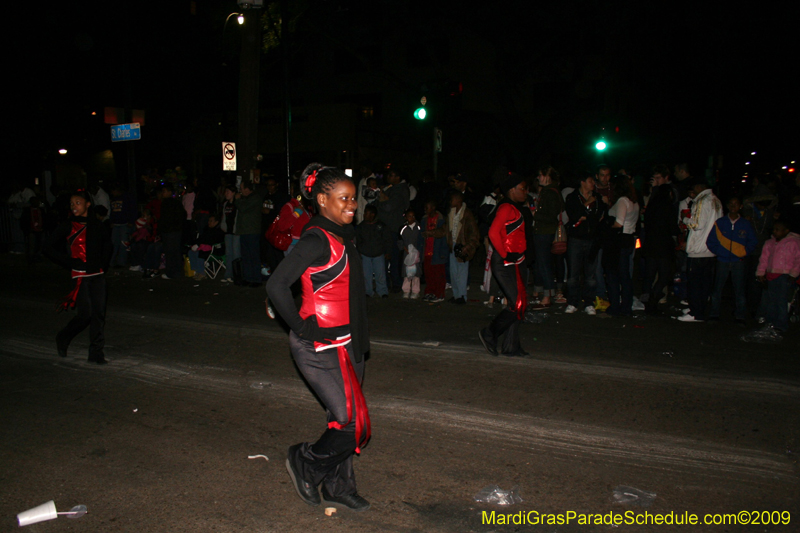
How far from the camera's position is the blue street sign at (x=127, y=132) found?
18.9 m

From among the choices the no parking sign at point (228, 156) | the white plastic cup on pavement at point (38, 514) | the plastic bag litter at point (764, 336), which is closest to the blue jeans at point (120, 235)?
the no parking sign at point (228, 156)

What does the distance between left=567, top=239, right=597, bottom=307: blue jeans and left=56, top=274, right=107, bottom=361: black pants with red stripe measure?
646 cm

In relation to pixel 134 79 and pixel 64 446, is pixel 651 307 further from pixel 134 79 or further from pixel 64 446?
pixel 134 79

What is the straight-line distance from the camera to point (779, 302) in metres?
8.07

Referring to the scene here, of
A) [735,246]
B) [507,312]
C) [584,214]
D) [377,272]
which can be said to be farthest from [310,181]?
[377,272]

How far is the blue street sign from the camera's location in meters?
18.9

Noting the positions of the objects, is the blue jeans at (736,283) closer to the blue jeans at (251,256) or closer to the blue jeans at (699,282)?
the blue jeans at (699,282)

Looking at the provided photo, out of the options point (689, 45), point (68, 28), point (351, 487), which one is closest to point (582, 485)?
point (351, 487)

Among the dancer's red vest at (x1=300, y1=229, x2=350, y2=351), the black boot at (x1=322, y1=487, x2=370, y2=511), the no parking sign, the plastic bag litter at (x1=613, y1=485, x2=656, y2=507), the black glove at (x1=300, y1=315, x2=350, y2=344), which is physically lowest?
the plastic bag litter at (x1=613, y1=485, x2=656, y2=507)

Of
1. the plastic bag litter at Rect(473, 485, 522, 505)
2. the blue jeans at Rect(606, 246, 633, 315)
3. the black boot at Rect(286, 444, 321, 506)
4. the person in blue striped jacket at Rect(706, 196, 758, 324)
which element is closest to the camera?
the black boot at Rect(286, 444, 321, 506)

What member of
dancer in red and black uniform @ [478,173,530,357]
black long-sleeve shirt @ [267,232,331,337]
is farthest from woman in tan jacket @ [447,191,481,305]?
black long-sleeve shirt @ [267,232,331,337]

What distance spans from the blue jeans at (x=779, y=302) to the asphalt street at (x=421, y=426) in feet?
1.41

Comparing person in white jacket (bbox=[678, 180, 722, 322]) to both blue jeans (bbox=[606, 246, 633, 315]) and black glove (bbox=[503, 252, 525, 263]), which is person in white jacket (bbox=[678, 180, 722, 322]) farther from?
black glove (bbox=[503, 252, 525, 263])

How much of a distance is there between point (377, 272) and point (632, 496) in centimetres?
721
